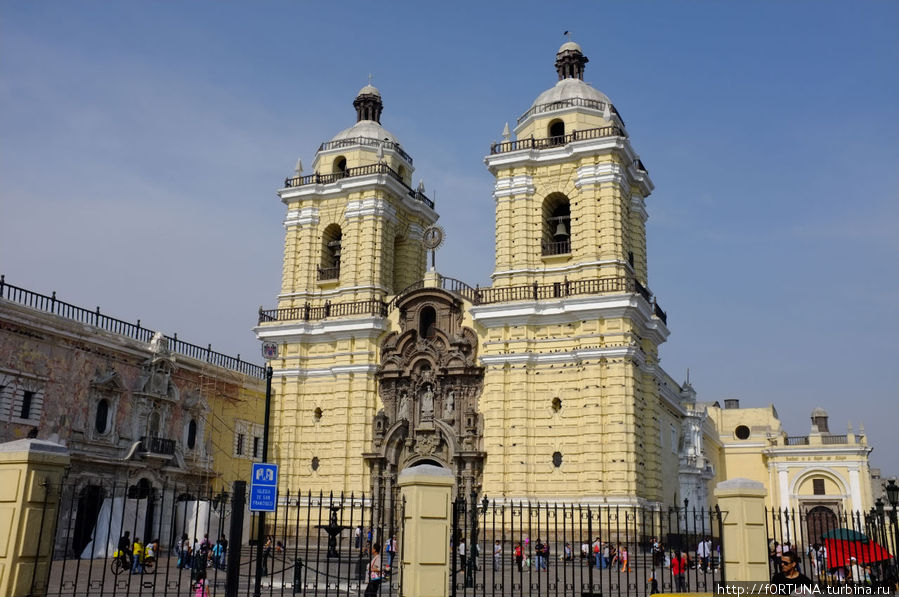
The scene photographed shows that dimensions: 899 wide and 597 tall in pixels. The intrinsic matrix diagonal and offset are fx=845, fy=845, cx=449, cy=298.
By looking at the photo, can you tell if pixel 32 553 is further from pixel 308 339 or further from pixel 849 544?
pixel 308 339

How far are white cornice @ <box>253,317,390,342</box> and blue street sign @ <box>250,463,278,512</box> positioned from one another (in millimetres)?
17837

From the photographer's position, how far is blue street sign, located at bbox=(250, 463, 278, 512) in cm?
1360

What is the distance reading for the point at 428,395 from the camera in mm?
30938

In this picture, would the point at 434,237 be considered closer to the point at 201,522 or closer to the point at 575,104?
the point at 575,104

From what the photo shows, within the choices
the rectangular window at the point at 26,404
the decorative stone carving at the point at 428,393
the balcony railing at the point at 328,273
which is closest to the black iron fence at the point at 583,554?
the decorative stone carving at the point at 428,393

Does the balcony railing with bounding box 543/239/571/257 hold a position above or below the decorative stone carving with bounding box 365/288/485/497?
above

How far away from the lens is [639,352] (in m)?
28.0

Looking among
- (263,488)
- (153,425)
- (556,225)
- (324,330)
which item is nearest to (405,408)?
(324,330)

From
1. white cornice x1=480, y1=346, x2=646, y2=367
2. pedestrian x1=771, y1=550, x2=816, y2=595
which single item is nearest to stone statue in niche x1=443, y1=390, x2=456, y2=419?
white cornice x1=480, y1=346, x2=646, y2=367

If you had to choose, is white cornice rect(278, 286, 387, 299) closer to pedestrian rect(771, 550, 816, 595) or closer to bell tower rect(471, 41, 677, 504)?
bell tower rect(471, 41, 677, 504)

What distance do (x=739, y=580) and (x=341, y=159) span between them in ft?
84.1

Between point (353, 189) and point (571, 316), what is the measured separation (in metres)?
10.9

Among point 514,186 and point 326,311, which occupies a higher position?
point 514,186

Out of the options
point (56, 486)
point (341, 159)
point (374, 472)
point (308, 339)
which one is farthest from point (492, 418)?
point (56, 486)
